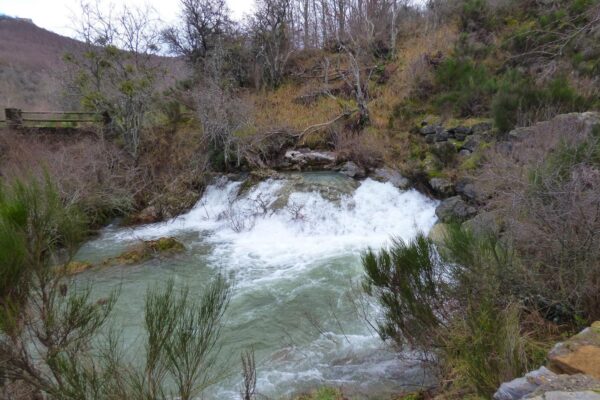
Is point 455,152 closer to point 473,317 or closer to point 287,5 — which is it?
point 473,317

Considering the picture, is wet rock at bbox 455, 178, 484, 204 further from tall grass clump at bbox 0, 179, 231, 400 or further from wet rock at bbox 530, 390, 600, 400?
tall grass clump at bbox 0, 179, 231, 400

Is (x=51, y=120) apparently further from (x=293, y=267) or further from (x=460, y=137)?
(x=460, y=137)

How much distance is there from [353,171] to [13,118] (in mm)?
13122

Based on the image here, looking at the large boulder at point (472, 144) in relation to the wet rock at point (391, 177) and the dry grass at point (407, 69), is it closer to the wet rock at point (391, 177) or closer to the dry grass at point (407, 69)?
the wet rock at point (391, 177)

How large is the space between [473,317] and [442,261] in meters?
0.82

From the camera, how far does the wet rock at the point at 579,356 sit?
222 cm

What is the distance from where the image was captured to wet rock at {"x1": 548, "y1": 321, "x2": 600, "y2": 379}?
7.29 feet

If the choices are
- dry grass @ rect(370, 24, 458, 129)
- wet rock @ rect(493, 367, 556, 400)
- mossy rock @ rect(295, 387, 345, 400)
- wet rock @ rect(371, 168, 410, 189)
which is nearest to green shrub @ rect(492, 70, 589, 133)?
wet rock @ rect(371, 168, 410, 189)

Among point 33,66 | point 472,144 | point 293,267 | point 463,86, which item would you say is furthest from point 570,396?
point 33,66

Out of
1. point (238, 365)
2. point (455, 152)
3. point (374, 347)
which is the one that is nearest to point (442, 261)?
point (374, 347)

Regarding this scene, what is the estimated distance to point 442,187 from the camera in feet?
32.2

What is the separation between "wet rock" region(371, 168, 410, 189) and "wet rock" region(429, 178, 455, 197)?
926mm

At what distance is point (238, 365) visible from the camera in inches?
189

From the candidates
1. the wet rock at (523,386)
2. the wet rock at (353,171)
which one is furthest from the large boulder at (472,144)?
the wet rock at (523,386)
